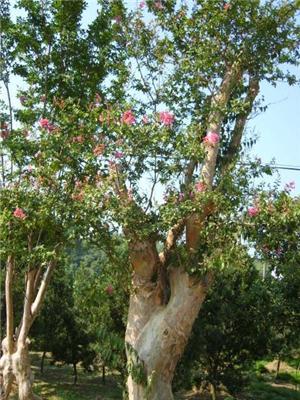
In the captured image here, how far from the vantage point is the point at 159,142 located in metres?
7.56

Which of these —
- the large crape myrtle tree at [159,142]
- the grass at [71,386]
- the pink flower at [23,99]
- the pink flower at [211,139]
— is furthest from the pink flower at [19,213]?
the grass at [71,386]

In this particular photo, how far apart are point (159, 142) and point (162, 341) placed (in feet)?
9.93

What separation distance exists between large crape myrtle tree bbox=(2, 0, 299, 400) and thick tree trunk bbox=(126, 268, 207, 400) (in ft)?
0.06

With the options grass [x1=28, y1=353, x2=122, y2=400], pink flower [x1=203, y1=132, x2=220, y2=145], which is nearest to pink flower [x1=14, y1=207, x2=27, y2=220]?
pink flower [x1=203, y1=132, x2=220, y2=145]

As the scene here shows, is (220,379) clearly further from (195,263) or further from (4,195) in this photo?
(4,195)

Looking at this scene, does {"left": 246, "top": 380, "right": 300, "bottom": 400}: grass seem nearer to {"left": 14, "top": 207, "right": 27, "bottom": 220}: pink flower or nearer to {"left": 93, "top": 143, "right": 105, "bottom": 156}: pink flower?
{"left": 14, "top": 207, "right": 27, "bottom": 220}: pink flower

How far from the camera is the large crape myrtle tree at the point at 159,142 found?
7340 millimetres

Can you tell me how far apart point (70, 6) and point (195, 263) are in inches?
189

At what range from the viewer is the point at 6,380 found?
26.1 ft

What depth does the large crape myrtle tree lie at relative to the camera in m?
7.34

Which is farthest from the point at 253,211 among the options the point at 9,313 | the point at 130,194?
the point at 9,313

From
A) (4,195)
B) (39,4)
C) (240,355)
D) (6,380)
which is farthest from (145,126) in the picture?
(240,355)

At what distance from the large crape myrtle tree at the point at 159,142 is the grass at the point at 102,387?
628 cm

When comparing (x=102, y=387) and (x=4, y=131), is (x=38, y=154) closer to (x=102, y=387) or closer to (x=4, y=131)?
(x=4, y=131)
